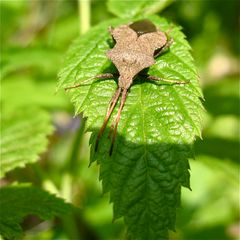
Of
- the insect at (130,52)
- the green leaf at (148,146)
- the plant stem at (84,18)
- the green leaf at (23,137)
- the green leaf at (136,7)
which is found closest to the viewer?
the green leaf at (148,146)

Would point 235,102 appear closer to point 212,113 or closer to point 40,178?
point 212,113

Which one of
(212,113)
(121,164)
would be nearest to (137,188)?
→ (121,164)

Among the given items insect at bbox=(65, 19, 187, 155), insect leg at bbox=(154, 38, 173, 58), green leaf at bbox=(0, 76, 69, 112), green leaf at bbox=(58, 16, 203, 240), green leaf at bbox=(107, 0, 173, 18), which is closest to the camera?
green leaf at bbox=(58, 16, 203, 240)

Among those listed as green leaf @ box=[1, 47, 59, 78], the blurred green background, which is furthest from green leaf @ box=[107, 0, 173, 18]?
green leaf @ box=[1, 47, 59, 78]

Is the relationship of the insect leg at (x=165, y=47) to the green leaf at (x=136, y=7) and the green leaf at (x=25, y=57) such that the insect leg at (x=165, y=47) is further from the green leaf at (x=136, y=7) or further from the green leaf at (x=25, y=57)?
the green leaf at (x=25, y=57)

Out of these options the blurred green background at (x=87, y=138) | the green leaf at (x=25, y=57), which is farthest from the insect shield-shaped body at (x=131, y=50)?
the green leaf at (x=25, y=57)

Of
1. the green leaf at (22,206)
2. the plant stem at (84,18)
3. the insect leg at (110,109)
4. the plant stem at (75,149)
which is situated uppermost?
the plant stem at (84,18)

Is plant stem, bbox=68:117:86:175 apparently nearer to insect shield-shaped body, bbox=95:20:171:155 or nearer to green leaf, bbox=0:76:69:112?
insect shield-shaped body, bbox=95:20:171:155
